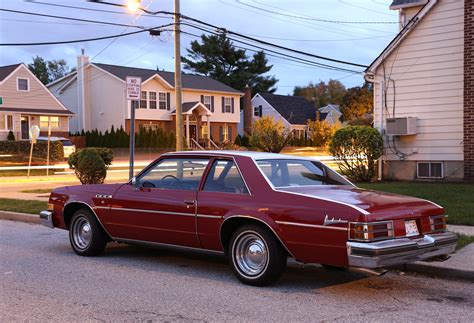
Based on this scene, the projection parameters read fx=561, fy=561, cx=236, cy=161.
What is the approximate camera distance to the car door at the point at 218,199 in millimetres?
6270

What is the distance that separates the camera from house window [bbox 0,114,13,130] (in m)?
40.5

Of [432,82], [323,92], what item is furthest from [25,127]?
[323,92]

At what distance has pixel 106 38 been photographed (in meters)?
24.9

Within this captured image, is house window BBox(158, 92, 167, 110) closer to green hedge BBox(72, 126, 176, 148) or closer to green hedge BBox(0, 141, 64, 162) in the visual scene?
green hedge BBox(72, 126, 176, 148)

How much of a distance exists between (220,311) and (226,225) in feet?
4.18

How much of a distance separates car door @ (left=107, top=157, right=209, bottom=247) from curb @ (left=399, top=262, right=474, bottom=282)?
268 cm

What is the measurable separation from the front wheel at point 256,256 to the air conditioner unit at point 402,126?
1086 cm

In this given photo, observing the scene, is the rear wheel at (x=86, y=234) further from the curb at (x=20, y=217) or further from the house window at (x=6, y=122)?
the house window at (x=6, y=122)

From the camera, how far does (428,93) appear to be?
15.9 meters

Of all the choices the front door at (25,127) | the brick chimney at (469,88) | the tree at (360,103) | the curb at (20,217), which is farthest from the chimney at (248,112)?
the curb at (20,217)

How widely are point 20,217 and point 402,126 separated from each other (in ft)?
34.0

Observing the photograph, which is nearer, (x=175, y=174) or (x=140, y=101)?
(x=175, y=174)

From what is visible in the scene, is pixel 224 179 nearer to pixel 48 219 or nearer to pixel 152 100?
pixel 48 219

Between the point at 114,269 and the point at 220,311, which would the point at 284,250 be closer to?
the point at 220,311
